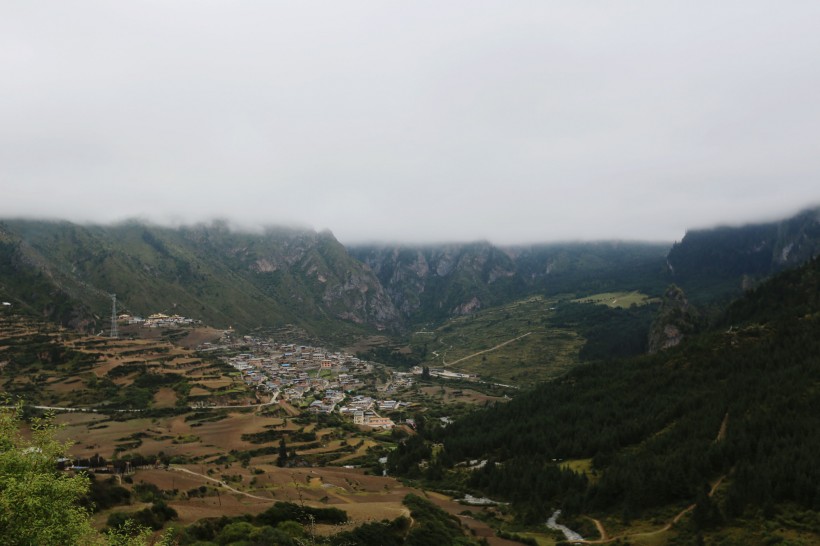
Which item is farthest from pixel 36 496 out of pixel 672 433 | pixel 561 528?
pixel 672 433

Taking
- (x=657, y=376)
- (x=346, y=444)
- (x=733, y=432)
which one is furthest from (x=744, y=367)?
(x=346, y=444)

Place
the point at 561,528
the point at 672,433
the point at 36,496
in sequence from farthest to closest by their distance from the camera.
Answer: the point at 672,433, the point at 561,528, the point at 36,496

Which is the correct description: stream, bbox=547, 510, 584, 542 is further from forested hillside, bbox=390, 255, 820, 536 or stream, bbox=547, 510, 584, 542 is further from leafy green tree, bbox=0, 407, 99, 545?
leafy green tree, bbox=0, 407, 99, 545

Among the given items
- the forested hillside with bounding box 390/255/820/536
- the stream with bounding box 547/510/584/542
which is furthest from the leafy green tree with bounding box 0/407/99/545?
the forested hillside with bounding box 390/255/820/536

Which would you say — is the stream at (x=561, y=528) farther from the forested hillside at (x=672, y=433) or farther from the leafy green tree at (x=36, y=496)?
the leafy green tree at (x=36, y=496)

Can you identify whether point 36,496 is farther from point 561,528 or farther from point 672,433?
point 672,433

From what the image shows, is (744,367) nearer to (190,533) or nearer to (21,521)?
(190,533)

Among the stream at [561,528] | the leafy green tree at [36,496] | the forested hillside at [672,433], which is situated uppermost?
the leafy green tree at [36,496]

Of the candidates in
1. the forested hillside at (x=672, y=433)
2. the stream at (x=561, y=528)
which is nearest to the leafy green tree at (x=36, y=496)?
the stream at (x=561, y=528)

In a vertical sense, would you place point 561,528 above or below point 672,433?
below
